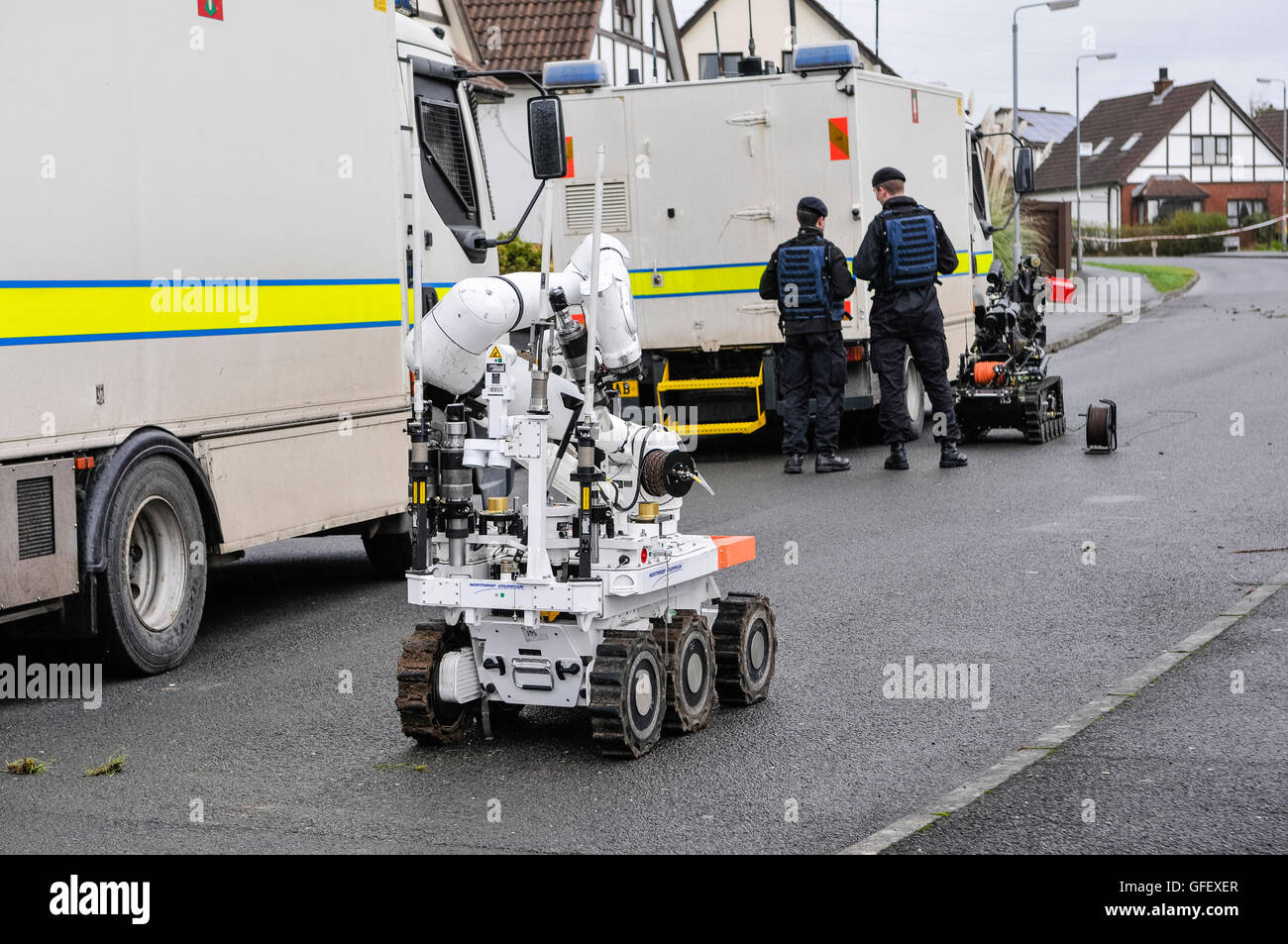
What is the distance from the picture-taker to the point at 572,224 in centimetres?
1611

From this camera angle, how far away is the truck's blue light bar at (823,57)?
15148 mm

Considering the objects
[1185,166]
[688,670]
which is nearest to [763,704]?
[688,670]

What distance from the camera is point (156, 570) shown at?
26.0 ft

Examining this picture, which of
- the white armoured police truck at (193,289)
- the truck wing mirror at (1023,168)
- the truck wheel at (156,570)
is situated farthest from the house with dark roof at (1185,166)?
the truck wheel at (156,570)

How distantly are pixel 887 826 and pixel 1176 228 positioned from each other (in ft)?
255

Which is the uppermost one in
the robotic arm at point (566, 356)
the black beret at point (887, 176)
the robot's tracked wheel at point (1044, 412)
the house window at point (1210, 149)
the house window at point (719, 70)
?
the house window at point (1210, 149)

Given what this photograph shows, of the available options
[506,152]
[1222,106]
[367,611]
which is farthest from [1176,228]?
[367,611]

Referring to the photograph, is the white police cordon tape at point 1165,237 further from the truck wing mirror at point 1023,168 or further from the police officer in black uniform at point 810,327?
the police officer in black uniform at point 810,327

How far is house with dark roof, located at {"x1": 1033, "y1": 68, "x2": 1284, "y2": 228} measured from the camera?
95.1m

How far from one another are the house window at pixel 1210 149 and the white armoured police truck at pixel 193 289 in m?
93.6

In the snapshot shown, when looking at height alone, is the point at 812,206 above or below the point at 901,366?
above

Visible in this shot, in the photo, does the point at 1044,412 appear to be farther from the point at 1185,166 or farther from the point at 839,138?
the point at 1185,166

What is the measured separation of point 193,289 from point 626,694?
3275 millimetres

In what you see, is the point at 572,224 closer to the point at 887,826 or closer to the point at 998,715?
the point at 998,715
